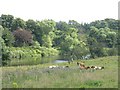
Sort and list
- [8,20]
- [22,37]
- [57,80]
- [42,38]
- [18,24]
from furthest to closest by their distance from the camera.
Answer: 1. [8,20]
2. [18,24]
3. [42,38]
4. [22,37]
5. [57,80]

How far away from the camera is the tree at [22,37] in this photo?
286 ft

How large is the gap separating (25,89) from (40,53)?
211 feet

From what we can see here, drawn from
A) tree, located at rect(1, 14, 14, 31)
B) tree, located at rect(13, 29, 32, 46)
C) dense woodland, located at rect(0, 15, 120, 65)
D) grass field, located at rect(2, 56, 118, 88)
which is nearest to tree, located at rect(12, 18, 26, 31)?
dense woodland, located at rect(0, 15, 120, 65)

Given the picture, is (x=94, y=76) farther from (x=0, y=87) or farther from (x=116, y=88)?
(x=0, y=87)

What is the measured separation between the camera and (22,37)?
292ft

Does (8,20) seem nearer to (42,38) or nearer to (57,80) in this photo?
(42,38)

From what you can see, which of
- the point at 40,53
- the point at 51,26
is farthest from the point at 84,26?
the point at 40,53

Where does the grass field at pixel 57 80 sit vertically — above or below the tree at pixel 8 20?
below

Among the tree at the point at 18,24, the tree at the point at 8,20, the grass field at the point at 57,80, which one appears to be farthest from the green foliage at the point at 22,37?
the grass field at the point at 57,80

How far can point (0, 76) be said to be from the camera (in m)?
19.5

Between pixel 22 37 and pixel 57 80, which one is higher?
pixel 22 37

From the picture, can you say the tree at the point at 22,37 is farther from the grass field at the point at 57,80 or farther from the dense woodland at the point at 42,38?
the grass field at the point at 57,80

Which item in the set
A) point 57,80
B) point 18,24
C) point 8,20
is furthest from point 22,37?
point 57,80

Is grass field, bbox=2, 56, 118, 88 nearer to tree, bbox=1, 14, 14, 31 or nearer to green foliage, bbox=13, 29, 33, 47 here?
green foliage, bbox=13, 29, 33, 47
